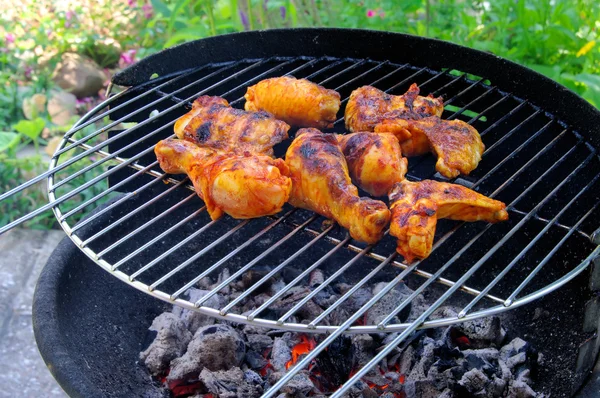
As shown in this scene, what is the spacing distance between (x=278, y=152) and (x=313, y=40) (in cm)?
79

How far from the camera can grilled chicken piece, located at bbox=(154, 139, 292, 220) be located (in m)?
2.02

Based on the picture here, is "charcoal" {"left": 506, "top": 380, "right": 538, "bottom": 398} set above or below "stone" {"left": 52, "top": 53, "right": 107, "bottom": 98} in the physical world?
above

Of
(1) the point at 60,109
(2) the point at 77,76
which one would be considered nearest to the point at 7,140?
(1) the point at 60,109

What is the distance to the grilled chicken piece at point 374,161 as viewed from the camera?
221cm

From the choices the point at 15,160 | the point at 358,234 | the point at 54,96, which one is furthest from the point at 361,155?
the point at 54,96

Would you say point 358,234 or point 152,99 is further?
point 152,99

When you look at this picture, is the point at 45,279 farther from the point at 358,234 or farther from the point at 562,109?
the point at 562,109

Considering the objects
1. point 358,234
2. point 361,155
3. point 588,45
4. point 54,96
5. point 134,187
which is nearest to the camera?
point 358,234

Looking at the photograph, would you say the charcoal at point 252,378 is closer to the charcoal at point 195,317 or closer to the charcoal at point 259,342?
the charcoal at point 259,342

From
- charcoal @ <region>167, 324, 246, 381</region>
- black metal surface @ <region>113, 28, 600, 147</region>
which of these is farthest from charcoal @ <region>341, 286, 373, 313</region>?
black metal surface @ <region>113, 28, 600, 147</region>

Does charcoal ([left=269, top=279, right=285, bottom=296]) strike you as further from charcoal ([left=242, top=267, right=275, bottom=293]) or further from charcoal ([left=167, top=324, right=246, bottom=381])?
charcoal ([left=167, top=324, right=246, bottom=381])

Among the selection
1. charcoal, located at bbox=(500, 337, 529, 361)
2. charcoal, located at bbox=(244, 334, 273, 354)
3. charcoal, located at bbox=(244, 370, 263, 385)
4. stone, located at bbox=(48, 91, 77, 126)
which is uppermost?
charcoal, located at bbox=(500, 337, 529, 361)

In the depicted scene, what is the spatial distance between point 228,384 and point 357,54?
70.5 inches

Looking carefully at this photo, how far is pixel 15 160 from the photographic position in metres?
4.48
